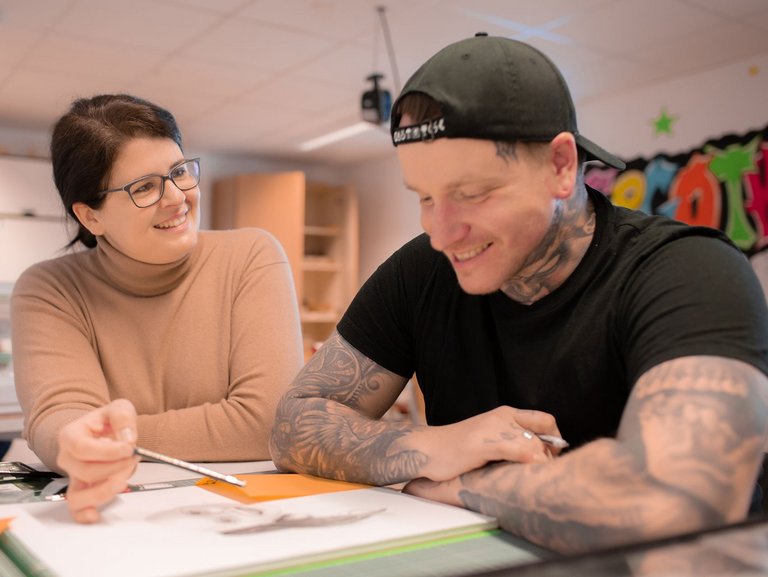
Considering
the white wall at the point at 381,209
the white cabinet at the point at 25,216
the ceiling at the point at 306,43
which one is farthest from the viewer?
the white wall at the point at 381,209

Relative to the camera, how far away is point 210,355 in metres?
1.54

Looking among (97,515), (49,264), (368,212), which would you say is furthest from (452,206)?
(368,212)

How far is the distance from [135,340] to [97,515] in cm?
76

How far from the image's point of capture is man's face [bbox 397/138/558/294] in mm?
920

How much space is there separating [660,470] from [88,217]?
1252 mm

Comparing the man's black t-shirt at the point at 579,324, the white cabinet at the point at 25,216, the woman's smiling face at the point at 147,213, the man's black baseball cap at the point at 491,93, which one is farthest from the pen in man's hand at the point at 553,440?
the white cabinet at the point at 25,216

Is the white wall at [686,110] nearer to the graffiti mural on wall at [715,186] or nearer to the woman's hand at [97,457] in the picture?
the graffiti mural on wall at [715,186]

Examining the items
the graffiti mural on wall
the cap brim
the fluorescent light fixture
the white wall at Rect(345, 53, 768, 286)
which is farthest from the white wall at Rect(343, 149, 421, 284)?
the cap brim

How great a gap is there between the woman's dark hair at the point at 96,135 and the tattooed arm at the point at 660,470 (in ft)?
3.40

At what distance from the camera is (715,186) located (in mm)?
4430

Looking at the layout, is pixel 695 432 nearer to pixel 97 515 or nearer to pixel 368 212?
pixel 97 515

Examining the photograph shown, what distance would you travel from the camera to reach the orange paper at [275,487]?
3.00 ft

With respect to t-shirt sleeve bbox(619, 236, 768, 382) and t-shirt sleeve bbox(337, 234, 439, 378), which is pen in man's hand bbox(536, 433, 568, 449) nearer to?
t-shirt sleeve bbox(619, 236, 768, 382)

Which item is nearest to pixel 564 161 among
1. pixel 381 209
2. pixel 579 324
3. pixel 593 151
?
pixel 593 151
